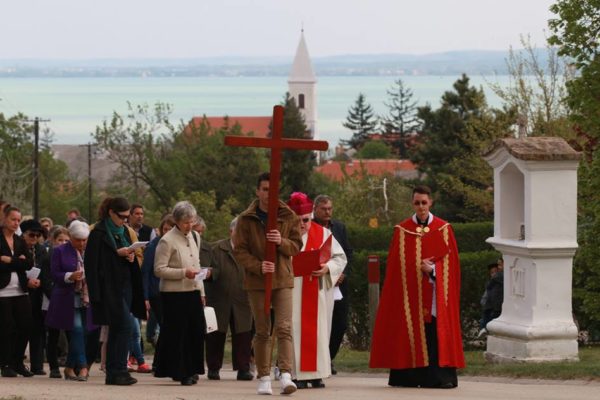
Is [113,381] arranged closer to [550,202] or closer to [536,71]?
[550,202]

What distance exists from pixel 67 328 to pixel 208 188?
241 ft

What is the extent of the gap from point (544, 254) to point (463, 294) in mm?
4397

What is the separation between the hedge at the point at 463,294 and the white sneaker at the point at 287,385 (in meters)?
8.02

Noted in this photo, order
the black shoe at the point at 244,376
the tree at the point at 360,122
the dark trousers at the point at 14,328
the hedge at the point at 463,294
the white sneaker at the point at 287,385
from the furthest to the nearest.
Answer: the tree at the point at 360,122, the hedge at the point at 463,294, the black shoe at the point at 244,376, the dark trousers at the point at 14,328, the white sneaker at the point at 287,385

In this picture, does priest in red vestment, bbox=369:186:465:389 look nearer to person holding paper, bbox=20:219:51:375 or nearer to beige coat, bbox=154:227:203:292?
beige coat, bbox=154:227:203:292

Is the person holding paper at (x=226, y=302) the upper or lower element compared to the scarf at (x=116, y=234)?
lower

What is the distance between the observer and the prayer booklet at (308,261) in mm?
13141

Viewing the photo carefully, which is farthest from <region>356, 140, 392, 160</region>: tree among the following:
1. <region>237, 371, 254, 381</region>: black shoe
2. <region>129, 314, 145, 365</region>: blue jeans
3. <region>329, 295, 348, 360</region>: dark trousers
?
<region>237, 371, 254, 381</region>: black shoe

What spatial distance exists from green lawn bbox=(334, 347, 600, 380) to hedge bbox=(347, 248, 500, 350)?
3.38m

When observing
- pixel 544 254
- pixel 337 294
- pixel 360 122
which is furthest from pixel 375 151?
pixel 337 294

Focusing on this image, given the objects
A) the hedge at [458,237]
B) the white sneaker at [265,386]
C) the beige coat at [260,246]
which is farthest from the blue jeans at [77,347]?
the hedge at [458,237]

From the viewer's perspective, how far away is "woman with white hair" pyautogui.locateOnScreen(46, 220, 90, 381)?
13969 millimetres

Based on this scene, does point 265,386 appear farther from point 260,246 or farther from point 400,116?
point 400,116

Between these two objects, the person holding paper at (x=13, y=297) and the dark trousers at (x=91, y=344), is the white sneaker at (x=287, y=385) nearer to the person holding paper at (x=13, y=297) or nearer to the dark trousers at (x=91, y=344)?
the dark trousers at (x=91, y=344)
